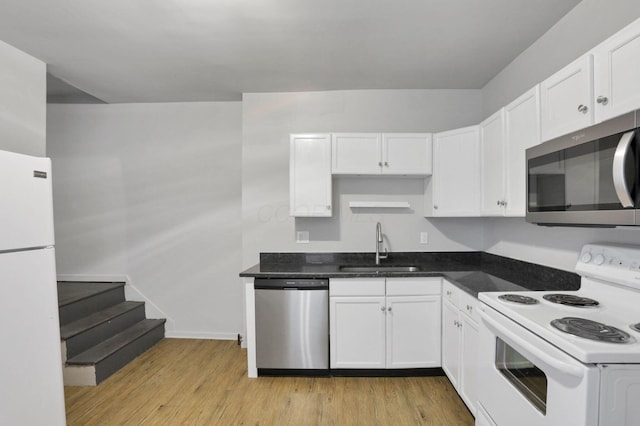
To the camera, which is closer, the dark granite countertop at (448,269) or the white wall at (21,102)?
the dark granite countertop at (448,269)

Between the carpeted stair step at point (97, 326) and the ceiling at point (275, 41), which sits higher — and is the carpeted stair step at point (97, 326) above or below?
below

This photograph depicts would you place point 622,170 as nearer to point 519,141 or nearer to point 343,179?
point 519,141

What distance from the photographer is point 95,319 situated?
3021 millimetres

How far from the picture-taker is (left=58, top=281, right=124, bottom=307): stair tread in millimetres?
3006

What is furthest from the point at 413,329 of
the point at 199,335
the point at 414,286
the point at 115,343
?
the point at 115,343

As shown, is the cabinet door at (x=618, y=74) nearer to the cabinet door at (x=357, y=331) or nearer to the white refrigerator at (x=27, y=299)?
the cabinet door at (x=357, y=331)

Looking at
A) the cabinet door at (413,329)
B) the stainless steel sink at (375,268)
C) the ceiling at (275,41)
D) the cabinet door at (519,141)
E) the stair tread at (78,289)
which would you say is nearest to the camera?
the cabinet door at (519,141)

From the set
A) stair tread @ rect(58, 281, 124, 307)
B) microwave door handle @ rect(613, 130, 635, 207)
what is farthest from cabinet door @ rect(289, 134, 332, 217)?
stair tread @ rect(58, 281, 124, 307)

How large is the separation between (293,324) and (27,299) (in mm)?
1701

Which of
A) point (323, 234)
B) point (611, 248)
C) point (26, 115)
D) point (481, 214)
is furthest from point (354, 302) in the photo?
point (26, 115)

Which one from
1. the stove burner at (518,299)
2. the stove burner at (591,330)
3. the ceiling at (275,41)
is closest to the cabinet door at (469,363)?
the stove burner at (518,299)

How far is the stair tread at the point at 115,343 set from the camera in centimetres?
263

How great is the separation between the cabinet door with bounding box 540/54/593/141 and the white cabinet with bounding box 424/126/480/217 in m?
0.88

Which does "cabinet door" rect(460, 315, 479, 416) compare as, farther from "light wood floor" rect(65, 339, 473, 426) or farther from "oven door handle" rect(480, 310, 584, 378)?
"oven door handle" rect(480, 310, 584, 378)
